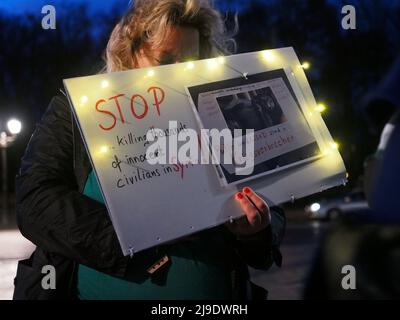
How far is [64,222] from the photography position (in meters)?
1.47

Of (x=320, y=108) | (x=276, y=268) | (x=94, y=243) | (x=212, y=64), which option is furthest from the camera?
(x=276, y=268)

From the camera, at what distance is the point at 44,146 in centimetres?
156

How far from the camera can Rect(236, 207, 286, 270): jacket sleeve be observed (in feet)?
5.18

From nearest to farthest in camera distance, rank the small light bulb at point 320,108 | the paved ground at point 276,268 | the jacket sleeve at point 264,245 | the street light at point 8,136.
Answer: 1. the jacket sleeve at point 264,245
2. the small light bulb at point 320,108
3. the paved ground at point 276,268
4. the street light at point 8,136

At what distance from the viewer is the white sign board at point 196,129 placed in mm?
1455

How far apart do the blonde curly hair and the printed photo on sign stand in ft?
0.88

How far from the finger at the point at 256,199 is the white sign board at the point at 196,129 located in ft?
0.11

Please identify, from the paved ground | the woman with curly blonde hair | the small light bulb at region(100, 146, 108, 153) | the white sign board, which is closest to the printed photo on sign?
the white sign board

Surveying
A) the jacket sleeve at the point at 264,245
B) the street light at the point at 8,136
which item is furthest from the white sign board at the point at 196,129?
the street light at the point at 8,136

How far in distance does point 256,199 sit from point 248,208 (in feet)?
0.11

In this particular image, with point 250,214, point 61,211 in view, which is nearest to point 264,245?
point 250,214

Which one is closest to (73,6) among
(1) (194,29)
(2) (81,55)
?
(2) (81,55)
